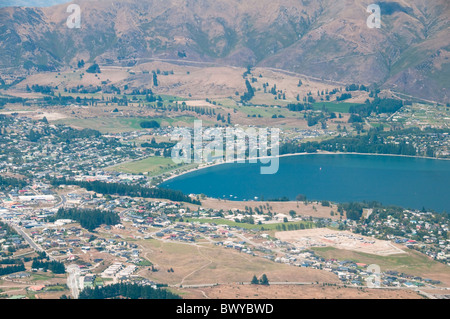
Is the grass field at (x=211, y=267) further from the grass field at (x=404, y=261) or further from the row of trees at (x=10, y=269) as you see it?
the row of trees at (x=10, y=269)

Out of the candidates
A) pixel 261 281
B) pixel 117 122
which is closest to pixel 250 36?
pixel 117 122

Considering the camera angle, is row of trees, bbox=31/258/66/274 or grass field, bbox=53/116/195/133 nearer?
row of trees, bbox=31/258/66/274

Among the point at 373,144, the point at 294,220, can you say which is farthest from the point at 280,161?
the point at 294,220

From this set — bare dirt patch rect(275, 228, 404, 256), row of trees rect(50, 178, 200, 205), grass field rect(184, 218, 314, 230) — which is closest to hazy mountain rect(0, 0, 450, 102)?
row of trees rect(50, 178, 200, 205)

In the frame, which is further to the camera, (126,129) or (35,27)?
(35,27)

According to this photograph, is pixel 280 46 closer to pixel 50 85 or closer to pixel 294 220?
pixel 50 85

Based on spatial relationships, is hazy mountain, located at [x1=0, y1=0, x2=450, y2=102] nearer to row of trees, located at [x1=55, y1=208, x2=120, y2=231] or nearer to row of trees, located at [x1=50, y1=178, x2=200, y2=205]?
row of trees, located at [x1=50, y1=178, x2=200, y2=205]
